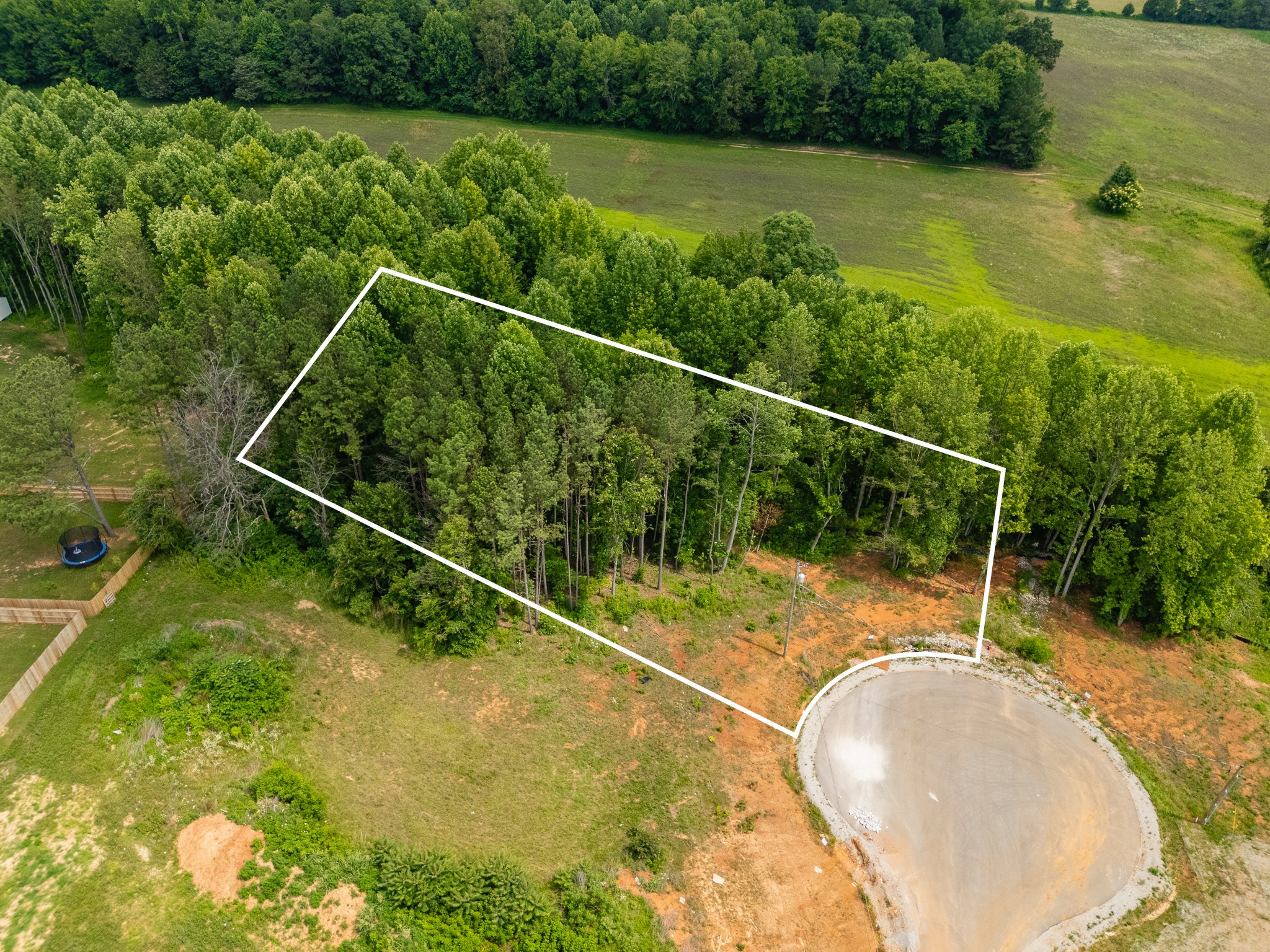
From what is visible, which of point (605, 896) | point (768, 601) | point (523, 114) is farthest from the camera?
point (523, 114)

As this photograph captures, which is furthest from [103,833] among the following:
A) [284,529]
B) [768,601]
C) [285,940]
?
[768,601]

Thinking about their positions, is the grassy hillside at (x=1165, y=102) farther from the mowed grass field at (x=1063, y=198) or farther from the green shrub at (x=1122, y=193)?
the green shrub at (x=1122, y=193)

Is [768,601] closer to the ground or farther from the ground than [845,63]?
closer to the ground

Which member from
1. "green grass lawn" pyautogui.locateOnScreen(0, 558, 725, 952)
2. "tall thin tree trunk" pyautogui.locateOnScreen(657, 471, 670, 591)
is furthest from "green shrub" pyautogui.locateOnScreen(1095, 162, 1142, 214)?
"green grass lawn" pyautogui.locateOnScreen(0, 558, 725, 952)

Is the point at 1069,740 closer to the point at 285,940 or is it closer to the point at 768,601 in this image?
the point at 768,601

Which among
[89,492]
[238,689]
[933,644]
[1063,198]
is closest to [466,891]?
[238,689]

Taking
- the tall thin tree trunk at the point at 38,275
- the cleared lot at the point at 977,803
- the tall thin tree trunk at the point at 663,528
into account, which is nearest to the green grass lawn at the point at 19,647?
the tall thin tree trunk at the point at 663,528

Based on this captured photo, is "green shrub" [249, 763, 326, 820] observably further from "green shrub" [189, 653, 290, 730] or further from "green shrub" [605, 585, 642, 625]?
"green shrub" [605, 585, 642, 625]
